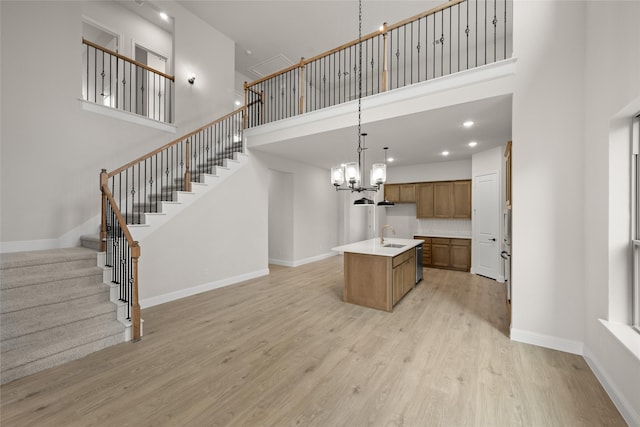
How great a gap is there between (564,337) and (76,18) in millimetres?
8111

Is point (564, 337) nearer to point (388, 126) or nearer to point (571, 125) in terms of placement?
point (571, 125)

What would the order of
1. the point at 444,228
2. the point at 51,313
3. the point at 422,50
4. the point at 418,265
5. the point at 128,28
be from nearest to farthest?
the point at 51,313 < the point at 418,265 < the point at 128,28 < the point at 422,50 < the point at 444,228

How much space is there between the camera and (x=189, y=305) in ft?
13.5

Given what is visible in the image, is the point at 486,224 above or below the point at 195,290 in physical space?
above

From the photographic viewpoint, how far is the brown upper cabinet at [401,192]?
756cm

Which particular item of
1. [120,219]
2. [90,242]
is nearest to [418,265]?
[120,219]

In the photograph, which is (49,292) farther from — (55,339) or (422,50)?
(422,50)

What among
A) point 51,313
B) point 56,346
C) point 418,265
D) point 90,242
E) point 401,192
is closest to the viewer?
point 56,346

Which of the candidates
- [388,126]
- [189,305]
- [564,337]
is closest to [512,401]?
[564,337]

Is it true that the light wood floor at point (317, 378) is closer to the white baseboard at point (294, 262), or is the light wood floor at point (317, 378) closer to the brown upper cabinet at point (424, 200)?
the white baseboard at point (294, 262)

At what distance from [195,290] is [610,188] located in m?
5.55

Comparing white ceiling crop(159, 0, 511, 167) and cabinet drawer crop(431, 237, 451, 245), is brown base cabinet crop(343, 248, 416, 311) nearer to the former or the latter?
white ceiling crop(159, 0, 511, 167)

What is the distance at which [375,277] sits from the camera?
398 cm

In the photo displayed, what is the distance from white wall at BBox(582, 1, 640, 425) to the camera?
74.2 inches
